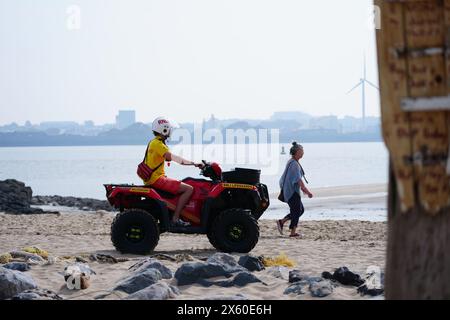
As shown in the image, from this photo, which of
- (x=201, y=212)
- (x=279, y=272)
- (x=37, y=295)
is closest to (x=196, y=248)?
(x=201, y=212)

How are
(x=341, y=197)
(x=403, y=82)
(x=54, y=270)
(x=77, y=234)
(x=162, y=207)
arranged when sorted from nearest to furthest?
(x=403, y=82) → (x=54, y=270) → (x=162, y=207) → (x=77, y=234) → (x=341, y=197)

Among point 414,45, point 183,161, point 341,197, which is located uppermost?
point 414,45

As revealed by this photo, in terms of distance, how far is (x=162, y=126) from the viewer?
12.2 metres

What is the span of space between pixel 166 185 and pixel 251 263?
2.38 metres

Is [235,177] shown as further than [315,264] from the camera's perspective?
Yes

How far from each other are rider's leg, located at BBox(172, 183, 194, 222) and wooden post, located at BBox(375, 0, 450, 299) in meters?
7.83

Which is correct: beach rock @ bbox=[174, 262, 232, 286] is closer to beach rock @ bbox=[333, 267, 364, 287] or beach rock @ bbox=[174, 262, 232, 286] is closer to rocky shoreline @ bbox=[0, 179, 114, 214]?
beach rock @ bbox=[333, 267, 364, 287]

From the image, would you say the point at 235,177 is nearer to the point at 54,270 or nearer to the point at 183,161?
the point at 183,161

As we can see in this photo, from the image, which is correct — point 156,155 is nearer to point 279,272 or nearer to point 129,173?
point 279,272

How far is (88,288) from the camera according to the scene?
9359 mm

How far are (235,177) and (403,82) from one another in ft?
26.3

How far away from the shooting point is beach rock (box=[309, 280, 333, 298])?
8797mm
